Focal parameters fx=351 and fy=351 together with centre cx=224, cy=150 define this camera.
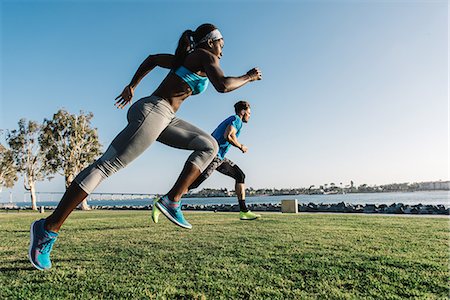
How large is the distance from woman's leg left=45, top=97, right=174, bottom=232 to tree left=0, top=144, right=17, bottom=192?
3984 cm

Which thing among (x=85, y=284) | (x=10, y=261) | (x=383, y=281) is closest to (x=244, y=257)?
(x=383, y=281)

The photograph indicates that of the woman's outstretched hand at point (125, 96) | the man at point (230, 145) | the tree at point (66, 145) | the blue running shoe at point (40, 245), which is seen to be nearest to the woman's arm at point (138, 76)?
the woman's outstretched hand at point (125, 96)

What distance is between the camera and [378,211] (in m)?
18.2

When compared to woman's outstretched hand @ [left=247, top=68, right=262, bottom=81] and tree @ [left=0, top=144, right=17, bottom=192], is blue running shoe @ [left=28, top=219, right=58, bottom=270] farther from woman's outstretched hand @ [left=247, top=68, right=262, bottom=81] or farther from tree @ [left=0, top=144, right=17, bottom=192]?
tree @ [left=0, top=144, right=17, bottom=192]

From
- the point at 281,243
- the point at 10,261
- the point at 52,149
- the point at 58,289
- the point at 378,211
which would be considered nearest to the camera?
the point at 58,289

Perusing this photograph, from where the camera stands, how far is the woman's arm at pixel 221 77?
9.54 ft

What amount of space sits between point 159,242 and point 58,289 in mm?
2449

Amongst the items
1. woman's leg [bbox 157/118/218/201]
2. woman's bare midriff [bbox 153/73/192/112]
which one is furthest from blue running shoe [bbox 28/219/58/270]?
woman's bare midriff [bbox 153/73/192/112]

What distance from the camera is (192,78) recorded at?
3.18 meters

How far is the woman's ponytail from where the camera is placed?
3301 mm

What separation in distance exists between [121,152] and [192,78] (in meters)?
0.91

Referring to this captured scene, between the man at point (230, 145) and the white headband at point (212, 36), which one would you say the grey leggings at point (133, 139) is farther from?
the man at point (230, 145)

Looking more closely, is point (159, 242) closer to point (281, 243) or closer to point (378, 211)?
point (281, 243)

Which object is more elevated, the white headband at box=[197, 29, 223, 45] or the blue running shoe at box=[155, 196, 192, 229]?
the white headband at box=[197, 29, 223, 45]
